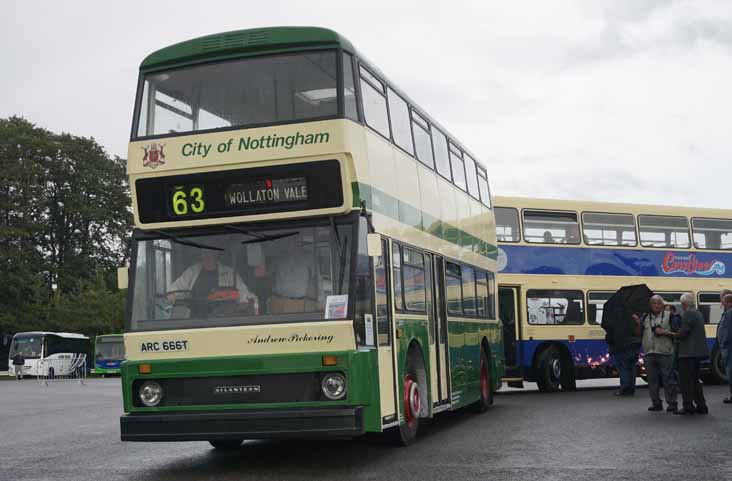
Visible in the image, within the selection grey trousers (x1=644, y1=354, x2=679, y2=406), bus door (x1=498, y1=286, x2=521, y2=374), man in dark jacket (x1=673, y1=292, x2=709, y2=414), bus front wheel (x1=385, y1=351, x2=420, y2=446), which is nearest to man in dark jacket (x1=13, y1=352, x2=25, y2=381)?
bus door (x1=498, y1=286, x2=521, y2=374)

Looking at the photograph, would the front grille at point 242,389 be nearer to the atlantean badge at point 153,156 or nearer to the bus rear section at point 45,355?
→ the atlantean badge at point 153,156

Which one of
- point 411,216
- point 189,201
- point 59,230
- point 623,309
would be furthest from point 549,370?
point 59,230

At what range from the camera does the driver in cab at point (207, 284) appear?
1120 cm

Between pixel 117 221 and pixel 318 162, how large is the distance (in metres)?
60.8

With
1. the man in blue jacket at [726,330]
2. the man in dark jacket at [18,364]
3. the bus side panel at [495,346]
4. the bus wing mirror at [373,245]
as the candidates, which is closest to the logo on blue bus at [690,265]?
the bus side panel at [495,346]

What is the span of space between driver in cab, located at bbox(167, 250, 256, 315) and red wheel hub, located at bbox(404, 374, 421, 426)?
8.92ft

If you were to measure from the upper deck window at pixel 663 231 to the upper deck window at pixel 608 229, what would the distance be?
0.30 m

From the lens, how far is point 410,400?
13203 millimetres

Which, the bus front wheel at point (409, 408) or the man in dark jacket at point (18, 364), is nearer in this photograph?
the bus front wheel at point (409, 408)

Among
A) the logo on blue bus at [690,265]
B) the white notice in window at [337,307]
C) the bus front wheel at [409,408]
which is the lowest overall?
the bus front wheel at [409,408]

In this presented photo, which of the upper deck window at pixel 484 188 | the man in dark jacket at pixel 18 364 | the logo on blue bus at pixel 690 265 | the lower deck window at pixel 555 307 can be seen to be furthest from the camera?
the man in dark jacket at pixel 18 364

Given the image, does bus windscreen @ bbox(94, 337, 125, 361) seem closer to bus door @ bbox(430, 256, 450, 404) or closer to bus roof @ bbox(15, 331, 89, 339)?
bus roof @ bbox(15, 331, 89, 339)

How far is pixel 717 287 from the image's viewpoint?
91.0ft

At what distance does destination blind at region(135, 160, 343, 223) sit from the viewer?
11.4 meters
